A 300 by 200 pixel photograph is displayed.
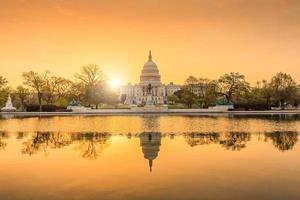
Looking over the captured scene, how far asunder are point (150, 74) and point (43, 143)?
11489cm

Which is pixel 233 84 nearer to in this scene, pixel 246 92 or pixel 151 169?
pixel 246 92

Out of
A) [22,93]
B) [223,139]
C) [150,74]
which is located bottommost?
[223,139]

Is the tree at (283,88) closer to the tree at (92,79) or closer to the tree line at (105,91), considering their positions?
the tree line at (105,91)

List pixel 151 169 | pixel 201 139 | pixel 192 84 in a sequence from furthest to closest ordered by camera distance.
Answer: pixel 192 84, pixel 201 139, pixel 151 169

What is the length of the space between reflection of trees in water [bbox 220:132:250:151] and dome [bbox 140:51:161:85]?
4371 inches

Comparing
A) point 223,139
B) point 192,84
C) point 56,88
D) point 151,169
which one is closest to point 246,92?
point 192,84

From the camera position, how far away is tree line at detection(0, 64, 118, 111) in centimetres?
7056

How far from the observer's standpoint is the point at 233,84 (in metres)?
73.4

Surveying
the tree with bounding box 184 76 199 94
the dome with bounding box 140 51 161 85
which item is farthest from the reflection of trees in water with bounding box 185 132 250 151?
the dome with bounding box 140 51 161 85

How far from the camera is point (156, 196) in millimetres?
9070

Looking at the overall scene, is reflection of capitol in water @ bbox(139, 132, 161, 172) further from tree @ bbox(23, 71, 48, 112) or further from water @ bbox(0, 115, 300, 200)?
tree @ bbox(23, 71, 48, 112)

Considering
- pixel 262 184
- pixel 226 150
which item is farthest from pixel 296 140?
pixel 262 184

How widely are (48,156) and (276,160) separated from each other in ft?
28.1

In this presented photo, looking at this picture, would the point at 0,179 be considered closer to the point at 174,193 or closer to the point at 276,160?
the point at 174,193
